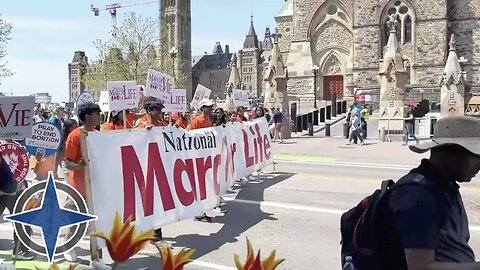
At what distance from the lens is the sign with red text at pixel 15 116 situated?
5.96 m

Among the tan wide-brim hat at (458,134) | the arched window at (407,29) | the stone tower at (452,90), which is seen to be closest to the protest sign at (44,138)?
the tan wide-brim hat at (458,134)

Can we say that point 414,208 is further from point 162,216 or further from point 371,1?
point 371,1

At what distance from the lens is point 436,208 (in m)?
2.38

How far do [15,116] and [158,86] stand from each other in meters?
4.53

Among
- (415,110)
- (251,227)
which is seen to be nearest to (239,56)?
(415,110)

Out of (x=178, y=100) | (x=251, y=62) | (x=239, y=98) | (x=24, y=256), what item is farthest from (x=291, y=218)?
(x=251, y=62)

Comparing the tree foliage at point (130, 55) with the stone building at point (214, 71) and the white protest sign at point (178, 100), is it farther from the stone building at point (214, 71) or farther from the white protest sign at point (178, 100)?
the stone building at point (214, 71)

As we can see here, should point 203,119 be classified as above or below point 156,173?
above

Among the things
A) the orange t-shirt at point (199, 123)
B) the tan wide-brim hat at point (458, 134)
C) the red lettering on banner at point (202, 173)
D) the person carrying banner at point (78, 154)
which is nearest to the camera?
the tan wide-brim hat at point (458, 134)

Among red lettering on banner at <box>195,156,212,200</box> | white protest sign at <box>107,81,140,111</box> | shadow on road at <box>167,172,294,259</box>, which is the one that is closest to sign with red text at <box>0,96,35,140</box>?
shadow on road at <box>167,172,294,259</box>

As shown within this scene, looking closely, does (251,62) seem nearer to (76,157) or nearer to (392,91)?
(392,91)

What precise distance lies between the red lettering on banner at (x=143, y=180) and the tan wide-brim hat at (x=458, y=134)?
4395 millimetres

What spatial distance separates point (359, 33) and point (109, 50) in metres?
20.7

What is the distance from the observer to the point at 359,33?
46688 mm
